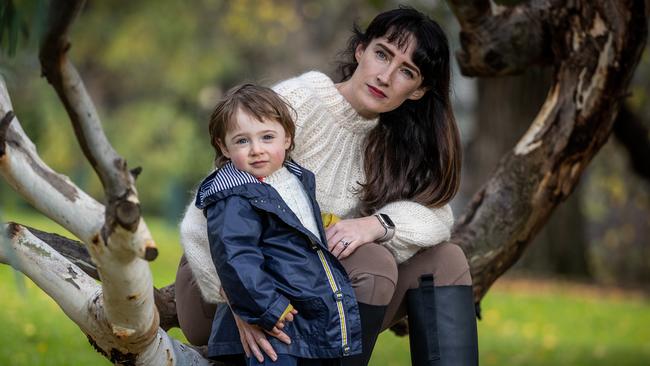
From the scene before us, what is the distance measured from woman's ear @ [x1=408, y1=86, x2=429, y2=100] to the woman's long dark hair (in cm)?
1

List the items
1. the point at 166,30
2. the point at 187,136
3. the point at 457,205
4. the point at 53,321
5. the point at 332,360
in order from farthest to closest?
the point at 187,136, the point at 457,205, the point at 166,30, the point at 53,321, the point at 332,360

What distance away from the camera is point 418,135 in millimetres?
3264

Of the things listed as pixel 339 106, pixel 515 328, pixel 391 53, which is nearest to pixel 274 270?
pixel 339 106

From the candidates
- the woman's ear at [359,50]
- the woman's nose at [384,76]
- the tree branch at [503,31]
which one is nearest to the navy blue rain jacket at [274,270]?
the woman's nose at [384,76]

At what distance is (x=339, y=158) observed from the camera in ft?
10.4

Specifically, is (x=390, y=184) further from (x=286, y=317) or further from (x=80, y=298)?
(x=80, y=298)

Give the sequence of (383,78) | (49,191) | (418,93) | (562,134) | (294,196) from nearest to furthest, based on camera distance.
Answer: (49,191)
(294,196)
(383,78)
(418,93)
(562,134)

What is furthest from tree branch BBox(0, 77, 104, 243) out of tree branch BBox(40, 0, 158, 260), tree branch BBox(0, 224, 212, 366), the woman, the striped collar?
the woman

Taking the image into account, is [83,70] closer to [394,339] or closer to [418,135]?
[394,339]

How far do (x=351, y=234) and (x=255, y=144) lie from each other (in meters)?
0.40

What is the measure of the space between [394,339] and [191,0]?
8.50 meters

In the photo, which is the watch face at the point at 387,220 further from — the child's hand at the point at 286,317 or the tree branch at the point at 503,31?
the tree branch at the point at 503,31

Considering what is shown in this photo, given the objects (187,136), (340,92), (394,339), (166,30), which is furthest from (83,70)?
(340,92)

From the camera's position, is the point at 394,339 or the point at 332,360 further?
the point at 394,339
